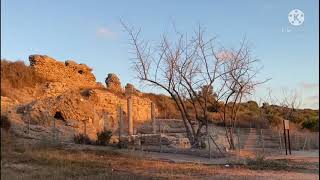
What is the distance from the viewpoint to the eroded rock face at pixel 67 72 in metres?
38.8

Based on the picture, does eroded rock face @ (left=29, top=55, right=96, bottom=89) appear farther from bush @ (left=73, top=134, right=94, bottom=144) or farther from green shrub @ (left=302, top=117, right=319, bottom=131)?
green shrub @ (left=302, top=117, right=319, bottom=131)

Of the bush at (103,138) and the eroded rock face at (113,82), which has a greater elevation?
A: the eroded rock face at (113,82)

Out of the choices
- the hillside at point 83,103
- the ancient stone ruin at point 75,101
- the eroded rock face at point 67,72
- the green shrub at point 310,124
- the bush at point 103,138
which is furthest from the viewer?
the green shrub at point 310,124

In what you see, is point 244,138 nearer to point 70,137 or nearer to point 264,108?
point 70,137

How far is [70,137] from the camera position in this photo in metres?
30.3

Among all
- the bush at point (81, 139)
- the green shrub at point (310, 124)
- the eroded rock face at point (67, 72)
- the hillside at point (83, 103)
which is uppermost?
the eroded rock face at point (67, 72)

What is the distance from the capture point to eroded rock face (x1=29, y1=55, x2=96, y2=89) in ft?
127

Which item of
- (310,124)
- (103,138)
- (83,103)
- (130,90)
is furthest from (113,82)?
(103,138)

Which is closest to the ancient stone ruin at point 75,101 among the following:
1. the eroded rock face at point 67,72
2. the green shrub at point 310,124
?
the eroded rock face at point 67,72

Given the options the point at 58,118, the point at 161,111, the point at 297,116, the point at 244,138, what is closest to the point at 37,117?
the point at 58,118

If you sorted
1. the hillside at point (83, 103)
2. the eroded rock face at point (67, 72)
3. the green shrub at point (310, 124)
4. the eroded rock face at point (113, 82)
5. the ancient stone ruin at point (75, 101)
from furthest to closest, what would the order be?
the green shrub at point (310, 124), the eroded rock face at point (113, 82), the eroded rock face at point (67, 72), the hillside at point (83, 103), the ancient stone ruin at point (75, 101)

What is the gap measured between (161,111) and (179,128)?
10544 mm

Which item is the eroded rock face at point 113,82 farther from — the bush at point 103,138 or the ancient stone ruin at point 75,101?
the bush at point 103,138

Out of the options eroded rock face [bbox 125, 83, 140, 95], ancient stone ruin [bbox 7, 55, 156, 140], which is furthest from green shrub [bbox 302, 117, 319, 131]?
eroded rock face [bbox 125, 83, 140, 95]
